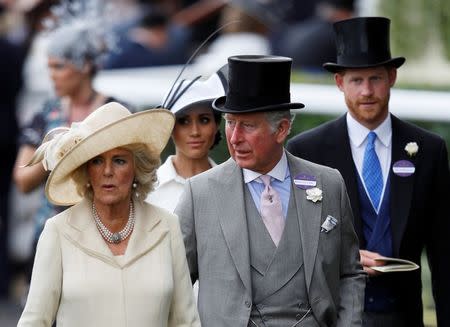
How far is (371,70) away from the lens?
8406 mm

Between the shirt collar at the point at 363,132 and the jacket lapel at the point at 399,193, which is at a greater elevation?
the shirt collar at the point at 363,132

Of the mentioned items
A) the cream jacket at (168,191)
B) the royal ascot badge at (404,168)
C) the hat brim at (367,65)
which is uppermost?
the hat brim at (367,65)

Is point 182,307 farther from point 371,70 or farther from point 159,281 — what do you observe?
point 371,70

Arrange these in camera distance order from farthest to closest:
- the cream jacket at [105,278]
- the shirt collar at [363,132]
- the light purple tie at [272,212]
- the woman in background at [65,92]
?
the woman in background at [65,92] → the shirt collar at [363,132] → the light purple tie at [272,212] → the cream jacket at [105,278]

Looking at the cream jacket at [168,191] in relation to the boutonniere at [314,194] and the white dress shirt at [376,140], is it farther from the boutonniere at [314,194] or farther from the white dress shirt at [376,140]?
the boutonniere at [314,194]

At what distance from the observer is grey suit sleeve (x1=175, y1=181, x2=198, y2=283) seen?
7047mm

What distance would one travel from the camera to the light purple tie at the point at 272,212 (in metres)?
7.08

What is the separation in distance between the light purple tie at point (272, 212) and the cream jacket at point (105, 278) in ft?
1.79

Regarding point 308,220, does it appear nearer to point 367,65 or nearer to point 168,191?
point 168,191

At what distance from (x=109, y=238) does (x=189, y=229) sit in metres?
0.56

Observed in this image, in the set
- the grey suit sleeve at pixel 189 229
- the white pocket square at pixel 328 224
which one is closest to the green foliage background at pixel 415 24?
the white pocket square at pixel 328 224

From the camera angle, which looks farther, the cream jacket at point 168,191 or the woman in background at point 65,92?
the woman in background at point 65,92

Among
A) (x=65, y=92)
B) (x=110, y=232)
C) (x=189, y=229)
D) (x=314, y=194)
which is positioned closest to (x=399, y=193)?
(x=314, y=194)

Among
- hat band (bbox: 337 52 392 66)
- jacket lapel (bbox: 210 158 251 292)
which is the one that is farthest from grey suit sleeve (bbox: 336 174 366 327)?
hat band (bbox: 337 52 392 66)
